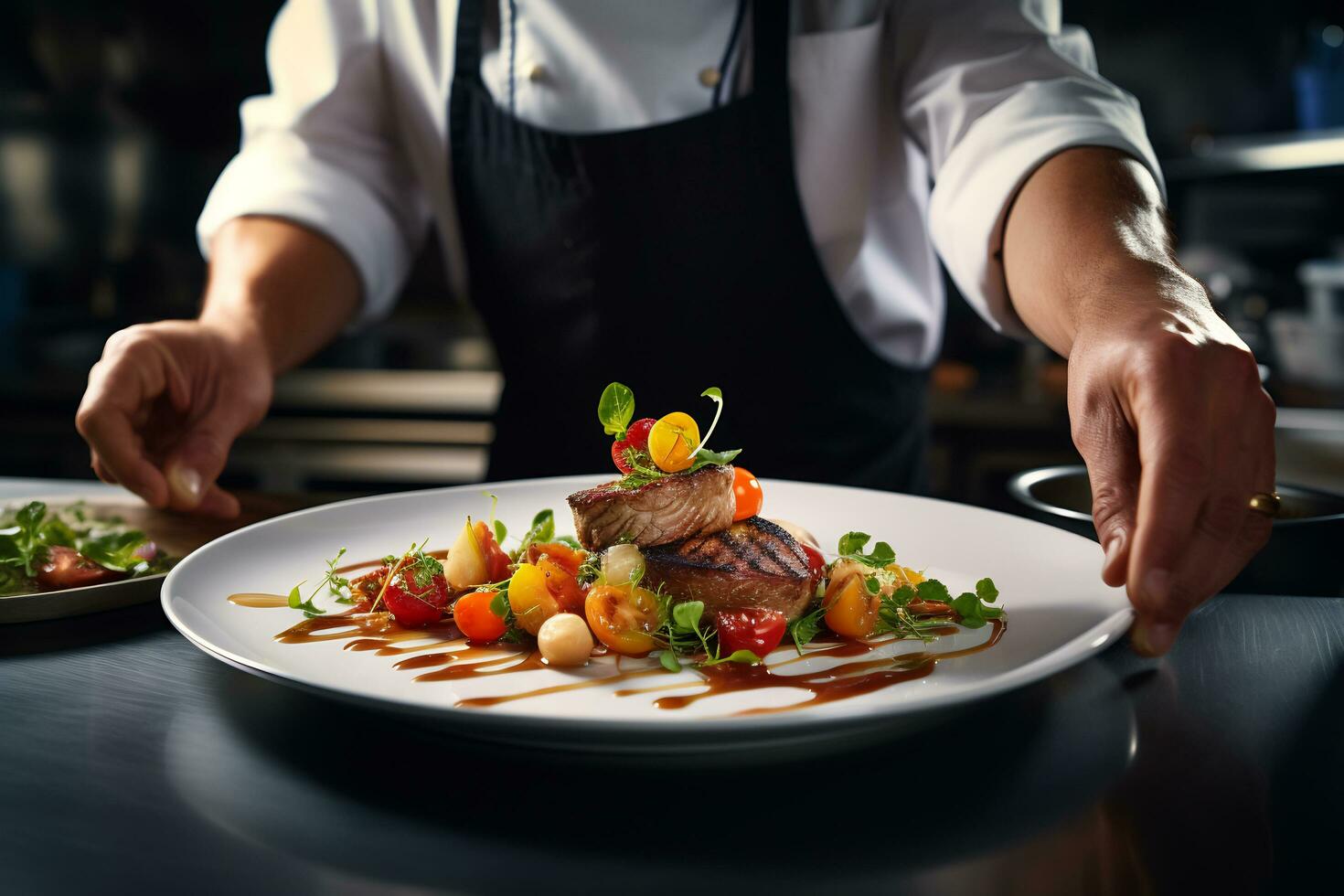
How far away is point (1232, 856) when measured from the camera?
0.59m

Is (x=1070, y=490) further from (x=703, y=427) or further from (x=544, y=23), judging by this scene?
(x=544, y=23)

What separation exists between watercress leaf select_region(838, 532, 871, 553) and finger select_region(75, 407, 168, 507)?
841mm

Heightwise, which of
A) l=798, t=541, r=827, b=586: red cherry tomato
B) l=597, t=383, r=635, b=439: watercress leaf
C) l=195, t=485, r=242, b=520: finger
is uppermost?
l=597, t=383, r=635, b=439: watercress leaf

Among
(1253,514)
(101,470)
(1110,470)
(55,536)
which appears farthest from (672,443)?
(101,470)

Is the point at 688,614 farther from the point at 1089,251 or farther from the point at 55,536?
the point at 55,536

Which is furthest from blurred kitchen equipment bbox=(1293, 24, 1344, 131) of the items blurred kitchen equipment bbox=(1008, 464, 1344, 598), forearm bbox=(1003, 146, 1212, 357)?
blurred kitchen equipment bbox=(1008, 464, 1344, 598)

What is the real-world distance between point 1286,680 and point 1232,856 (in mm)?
316

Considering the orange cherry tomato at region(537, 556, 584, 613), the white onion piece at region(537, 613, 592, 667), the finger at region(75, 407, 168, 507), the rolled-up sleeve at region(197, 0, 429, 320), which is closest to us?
the white onion piece at region(537, 613, 592, 667)

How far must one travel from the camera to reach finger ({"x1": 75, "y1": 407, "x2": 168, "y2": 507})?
1.28m

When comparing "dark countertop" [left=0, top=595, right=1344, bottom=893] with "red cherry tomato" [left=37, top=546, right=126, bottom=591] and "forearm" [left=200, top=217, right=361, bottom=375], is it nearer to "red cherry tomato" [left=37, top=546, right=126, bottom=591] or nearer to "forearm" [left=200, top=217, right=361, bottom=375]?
"red cherry tomato" [left=37, top=546, right=126, bottom=591]

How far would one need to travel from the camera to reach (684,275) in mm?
1862

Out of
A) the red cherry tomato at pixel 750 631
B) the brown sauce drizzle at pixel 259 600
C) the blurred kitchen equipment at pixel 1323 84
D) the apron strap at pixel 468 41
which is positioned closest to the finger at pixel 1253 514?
the red cherry tomato at pixel 750 631

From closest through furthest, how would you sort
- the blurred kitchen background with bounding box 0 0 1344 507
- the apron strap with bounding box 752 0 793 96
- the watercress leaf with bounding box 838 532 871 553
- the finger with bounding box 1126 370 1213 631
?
the finger with bounding box 1126 370 1213 631 < the watercress leaf with bounding box 838 532 871 553 < the apron strap with bounding box 752 0 793 96 < the blurred kitchen background with bounding box 0 0 1344 507

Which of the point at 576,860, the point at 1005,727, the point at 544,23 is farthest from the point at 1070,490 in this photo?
the point at 544,23
